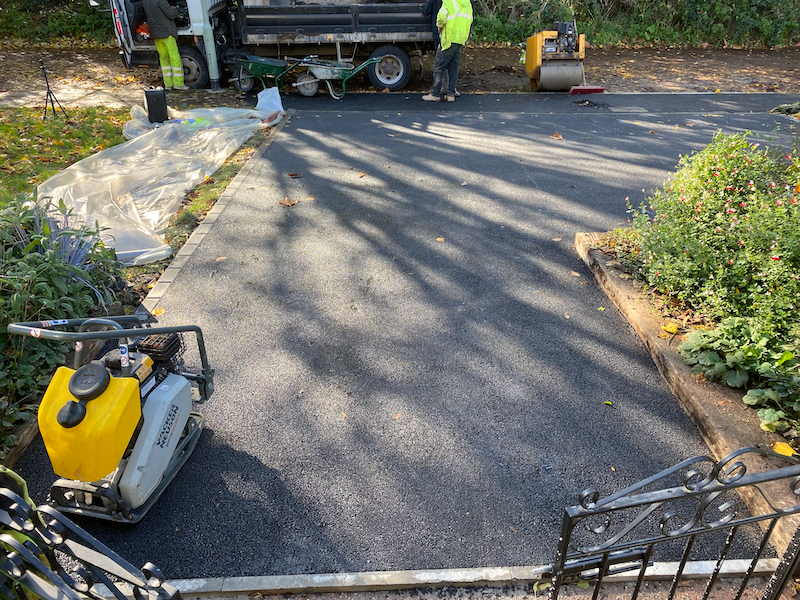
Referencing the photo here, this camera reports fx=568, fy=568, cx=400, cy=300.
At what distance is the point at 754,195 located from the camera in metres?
4.84

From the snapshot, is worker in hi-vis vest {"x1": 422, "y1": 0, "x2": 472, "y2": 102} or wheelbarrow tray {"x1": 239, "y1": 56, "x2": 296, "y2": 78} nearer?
worker in hi-vis vest {"x1": 422, "y1": 0, "x2": 472, "y2": 102}

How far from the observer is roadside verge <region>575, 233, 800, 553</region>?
3199mm

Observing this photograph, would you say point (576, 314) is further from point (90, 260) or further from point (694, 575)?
point (90, 260)

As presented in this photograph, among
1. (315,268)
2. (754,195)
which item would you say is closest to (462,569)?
(315,268)

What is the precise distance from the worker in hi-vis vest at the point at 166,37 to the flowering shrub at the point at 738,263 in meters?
10.3

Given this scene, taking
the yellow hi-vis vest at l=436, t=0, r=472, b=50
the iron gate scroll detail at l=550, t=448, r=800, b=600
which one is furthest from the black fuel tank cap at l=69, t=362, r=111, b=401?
the yellow hi-vis vest at l=436, t=0, r=472, b=50

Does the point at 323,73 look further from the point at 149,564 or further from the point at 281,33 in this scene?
the point at 149,564

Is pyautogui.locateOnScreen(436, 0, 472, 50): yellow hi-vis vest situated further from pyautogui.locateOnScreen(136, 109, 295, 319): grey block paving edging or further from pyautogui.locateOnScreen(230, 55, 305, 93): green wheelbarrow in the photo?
pyautogui.locateOnScreen(136, 109, 295, 319): grey block paving edging

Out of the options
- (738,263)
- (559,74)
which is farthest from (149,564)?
(559,74)

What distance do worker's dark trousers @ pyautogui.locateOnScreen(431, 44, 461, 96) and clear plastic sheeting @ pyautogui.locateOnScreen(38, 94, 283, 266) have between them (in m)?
3.52

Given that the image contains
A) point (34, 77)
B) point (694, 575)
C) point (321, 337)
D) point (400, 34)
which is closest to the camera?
point (694, 575)

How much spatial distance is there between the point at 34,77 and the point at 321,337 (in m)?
12.9

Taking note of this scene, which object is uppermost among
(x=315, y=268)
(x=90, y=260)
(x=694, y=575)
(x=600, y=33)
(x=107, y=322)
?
(x=600, y=33)

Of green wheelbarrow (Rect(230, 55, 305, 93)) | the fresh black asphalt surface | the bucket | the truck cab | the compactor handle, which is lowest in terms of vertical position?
the fresh black asphalt surface
